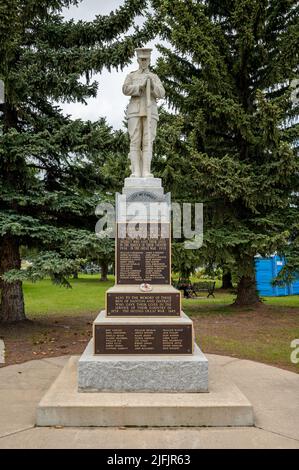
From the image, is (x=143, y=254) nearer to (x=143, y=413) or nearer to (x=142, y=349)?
(x=142, y=349)

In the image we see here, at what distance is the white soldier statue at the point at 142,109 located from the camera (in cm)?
669

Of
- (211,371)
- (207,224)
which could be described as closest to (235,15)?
(207,224)

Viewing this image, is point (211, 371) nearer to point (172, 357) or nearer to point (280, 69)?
point (172, 357)

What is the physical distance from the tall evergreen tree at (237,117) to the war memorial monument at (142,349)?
497 centimetres

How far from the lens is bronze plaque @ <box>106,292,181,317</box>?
571cm

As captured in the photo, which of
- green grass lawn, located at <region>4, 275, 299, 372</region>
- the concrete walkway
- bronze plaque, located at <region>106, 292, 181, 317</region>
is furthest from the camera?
green grass lawn, located at <region>4, 275, 299, 372</region>

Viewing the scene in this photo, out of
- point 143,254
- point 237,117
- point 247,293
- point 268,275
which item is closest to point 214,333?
point 247,293

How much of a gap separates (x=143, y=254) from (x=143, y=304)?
0.76 meters

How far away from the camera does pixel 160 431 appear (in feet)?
14.3

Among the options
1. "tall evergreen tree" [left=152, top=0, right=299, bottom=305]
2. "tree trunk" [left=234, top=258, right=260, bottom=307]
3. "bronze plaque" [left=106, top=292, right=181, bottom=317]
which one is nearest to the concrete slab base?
"bronze plaque" [left=106, top=292, right=181, bottom=317]

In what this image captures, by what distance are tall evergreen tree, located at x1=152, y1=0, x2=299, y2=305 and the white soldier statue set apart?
4620 mm

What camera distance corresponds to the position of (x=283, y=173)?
1193cm

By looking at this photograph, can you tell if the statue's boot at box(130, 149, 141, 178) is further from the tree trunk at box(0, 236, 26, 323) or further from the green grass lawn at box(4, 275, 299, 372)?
the tree trunk at box(0, 236, 26, 323)
